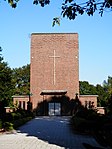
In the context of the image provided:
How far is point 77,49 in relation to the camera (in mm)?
54219

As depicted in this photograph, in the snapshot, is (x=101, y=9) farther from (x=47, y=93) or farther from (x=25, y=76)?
(x=25, y=76)

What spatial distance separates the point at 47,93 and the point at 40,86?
1613 mm

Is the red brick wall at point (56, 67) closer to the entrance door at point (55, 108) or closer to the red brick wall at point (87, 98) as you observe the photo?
the red brick wall at point (87, 98)

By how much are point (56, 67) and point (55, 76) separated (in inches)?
57.6

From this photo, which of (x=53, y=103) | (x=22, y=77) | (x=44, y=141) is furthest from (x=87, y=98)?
(x=22, y=77)

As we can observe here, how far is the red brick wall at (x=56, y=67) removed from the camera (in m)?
53.9

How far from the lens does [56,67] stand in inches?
2126

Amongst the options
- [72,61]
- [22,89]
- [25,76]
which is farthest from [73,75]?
[25,76]

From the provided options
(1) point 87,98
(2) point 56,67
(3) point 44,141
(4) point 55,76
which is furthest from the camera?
(1) point 87,98

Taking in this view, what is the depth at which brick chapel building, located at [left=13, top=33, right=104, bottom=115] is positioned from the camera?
53875 millimetres

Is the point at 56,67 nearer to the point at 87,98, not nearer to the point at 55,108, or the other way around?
the point at 55,108

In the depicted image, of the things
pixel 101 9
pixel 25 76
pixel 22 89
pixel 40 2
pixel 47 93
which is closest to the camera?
pixel 101 9

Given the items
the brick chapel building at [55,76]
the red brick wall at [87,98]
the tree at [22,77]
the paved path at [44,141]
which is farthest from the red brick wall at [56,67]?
the tree at [22,77]

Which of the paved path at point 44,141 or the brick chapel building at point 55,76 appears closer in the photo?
the paved path at point 44,141
